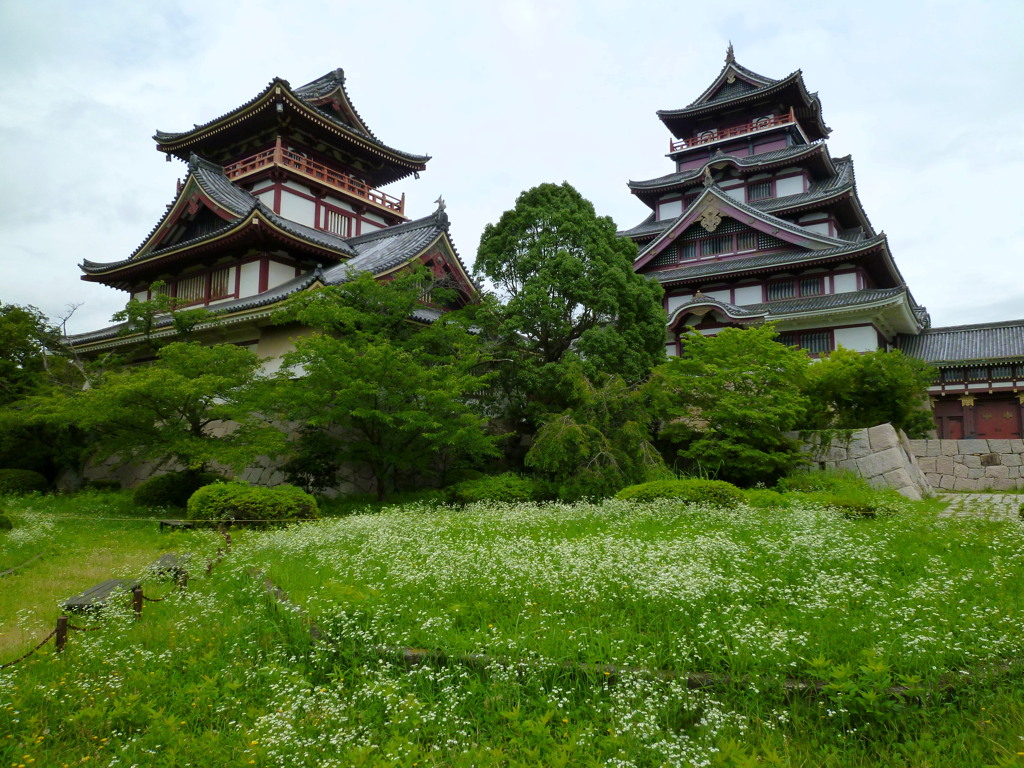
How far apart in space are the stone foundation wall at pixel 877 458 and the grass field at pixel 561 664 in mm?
8055

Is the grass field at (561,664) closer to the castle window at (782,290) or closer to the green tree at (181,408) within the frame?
the green tree at (181,408)

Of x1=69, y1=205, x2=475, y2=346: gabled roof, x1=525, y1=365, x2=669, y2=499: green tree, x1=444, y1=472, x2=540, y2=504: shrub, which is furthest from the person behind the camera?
x1=69, y1=205, x2=475, y2=346: gabled roof

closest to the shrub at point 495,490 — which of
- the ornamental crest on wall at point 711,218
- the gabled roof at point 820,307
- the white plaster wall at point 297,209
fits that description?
the gabled roof at point 820,307

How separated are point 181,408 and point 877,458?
16514mm

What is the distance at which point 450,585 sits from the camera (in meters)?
6.69

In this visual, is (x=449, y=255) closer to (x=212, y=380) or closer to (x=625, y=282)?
(x=625, y=282)

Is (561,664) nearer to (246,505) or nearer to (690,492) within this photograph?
(690,492)

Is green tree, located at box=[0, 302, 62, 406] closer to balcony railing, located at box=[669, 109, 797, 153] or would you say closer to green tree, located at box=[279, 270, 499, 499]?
green tree, located at box=[279, 270, 499, 499]

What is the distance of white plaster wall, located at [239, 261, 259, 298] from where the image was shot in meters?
21.4

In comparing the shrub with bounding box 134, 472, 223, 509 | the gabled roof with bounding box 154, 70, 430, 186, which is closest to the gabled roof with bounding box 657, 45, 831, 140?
the gabled roof with bounding box 154, 70, 430, 186

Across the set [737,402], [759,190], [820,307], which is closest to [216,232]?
[737,402]

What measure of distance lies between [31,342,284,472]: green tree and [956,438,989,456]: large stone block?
58.3 ft

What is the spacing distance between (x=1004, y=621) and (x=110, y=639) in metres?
7.32

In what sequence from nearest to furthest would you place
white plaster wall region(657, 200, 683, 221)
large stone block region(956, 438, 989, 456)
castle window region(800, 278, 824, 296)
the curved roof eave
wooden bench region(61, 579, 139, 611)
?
wooden bench region(61, 579, 139, 611) < large stone block region(956, 438, 989, 456) < the curved roof eave < castle window region(800, 278, 824, 296) < white plaster wall region(657, 200, 683, 221)
